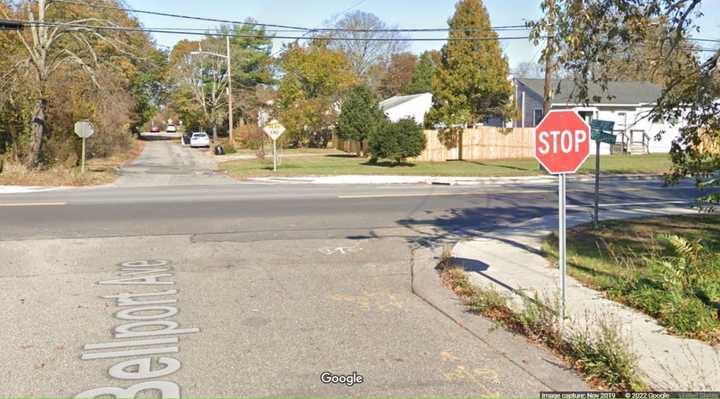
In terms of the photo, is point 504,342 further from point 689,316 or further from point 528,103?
point 528,103

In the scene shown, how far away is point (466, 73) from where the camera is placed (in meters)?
41.6

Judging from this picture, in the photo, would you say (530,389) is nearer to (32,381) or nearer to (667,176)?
(32,381)

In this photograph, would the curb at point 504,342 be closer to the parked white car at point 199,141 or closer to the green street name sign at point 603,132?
the green street name sign at point 603,132

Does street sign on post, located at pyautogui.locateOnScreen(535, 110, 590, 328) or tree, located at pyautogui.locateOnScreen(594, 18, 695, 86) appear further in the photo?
tree, located at pyautogui.locateOnScreen(594, 18, 695, 86)

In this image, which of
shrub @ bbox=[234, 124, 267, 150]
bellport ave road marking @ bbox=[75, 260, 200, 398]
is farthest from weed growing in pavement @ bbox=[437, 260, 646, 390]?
shrub @ bbox=[234, 124, 267, 150]

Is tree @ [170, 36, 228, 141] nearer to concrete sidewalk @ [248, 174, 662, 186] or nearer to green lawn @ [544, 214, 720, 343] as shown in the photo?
concrete sidewalk @ [248, 174, 662, 186]

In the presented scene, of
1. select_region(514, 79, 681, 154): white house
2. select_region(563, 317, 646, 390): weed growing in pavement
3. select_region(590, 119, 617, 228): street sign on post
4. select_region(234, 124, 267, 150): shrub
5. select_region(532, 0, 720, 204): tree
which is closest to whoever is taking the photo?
select_region(563, 317, 646, 390): weed growing in pavement

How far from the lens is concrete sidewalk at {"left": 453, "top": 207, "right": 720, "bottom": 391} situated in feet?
16.3

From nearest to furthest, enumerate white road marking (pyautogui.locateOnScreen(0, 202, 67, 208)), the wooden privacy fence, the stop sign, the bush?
1. the stop sign
2. white road marking (pyautogui.locateOnScreen(0, 202, 67, 208))
3. the bush
4. the wooden privacy fence

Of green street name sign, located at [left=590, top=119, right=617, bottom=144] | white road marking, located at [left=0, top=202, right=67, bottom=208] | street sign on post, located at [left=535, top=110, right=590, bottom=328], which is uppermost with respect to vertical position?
green street name sign, located at [left=590, top=119, right=617, bottom=144]

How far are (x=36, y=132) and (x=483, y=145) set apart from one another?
83.7ft

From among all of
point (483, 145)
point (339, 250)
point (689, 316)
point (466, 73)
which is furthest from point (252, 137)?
point (689, 316)

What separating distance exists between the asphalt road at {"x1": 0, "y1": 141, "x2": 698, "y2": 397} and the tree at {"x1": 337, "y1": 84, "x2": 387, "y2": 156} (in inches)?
981

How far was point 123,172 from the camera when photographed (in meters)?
31.4
